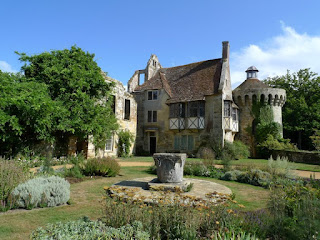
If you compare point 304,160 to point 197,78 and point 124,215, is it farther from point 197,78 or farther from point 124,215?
point 124,215

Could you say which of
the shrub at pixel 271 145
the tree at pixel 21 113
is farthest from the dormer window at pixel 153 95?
the tree at pixel 21 113

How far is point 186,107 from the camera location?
23.6 meters

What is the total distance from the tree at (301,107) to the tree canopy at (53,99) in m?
24.4

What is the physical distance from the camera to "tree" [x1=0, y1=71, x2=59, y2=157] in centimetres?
1256

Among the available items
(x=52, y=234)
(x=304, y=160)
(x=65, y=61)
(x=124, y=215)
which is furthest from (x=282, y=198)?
(x=304, y=160)

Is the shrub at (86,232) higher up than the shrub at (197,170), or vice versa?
the shrub at (86,232)

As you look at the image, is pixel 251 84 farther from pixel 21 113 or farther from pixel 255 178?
pixel 21 113

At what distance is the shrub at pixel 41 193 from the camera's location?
616 cm

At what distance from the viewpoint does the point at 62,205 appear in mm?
6637

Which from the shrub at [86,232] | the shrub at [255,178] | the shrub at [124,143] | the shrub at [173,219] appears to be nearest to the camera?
the shrub at [86,232]

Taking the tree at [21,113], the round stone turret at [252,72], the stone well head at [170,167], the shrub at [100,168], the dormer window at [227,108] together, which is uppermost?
the round stone turret at [252,72]

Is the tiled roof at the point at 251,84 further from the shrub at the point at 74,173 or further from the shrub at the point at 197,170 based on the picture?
the shrub at the point at 74,173

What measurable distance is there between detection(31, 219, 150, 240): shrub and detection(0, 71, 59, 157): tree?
10.5 metres

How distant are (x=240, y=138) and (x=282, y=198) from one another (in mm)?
21417
